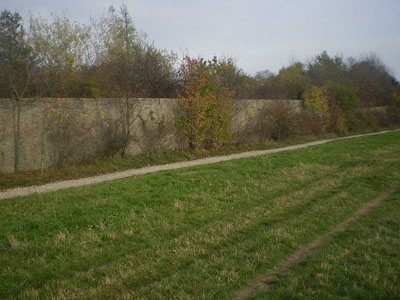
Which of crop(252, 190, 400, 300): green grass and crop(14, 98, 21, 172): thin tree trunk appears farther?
crop(14, 98, 21, 172): thin tree trunk

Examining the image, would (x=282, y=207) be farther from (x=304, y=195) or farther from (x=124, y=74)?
(x=124, y=74)

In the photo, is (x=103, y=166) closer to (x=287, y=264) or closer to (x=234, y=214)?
(x=234, y=214)

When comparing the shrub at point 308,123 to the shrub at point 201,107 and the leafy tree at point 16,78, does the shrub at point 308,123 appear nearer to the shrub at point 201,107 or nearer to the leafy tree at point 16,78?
→ the shrub at point 201,107

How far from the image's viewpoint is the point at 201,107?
13.2 m

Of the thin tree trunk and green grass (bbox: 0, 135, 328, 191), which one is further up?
the thin tree trunk

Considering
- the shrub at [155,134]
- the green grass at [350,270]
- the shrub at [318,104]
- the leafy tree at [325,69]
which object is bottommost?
the green grass at [350,270]

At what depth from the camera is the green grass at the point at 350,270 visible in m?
2.94

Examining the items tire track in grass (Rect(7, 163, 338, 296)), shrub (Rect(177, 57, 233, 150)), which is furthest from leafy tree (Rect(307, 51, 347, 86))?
tire track in grass (Rect(7, 163, 338, 296))

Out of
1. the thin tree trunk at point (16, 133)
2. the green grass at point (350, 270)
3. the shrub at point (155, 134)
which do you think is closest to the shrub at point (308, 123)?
the shrub at point (155, 134)

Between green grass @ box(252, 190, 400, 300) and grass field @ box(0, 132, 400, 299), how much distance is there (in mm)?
14

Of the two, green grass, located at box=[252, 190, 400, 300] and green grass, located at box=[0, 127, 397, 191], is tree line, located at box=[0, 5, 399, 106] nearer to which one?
green grass, located at box=[0, 127, 397, 191]

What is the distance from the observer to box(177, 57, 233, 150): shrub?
13.2m

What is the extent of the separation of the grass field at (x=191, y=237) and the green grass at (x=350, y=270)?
1 cm

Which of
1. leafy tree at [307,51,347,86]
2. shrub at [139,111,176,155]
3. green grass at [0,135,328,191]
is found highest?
leafy tree at [307,51,347,86]
